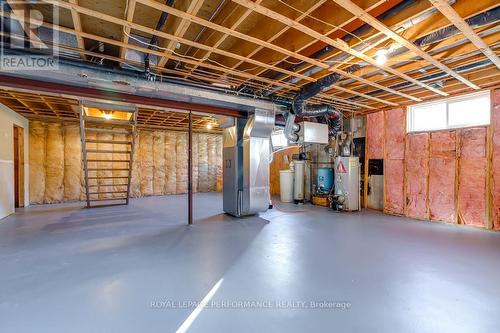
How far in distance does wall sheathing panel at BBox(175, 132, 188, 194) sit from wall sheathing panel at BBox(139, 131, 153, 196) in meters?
0.92

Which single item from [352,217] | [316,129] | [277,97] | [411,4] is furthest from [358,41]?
[352,217]

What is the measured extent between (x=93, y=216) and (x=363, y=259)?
→ 16.7ft

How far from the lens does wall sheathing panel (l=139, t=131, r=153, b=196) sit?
27.1 ft

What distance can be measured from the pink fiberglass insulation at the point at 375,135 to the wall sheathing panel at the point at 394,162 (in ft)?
0.40

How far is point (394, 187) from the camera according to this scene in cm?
541

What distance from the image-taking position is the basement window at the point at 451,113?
426 cm

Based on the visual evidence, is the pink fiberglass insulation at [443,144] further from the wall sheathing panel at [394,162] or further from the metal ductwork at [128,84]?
the metal ductwork at [128,84]

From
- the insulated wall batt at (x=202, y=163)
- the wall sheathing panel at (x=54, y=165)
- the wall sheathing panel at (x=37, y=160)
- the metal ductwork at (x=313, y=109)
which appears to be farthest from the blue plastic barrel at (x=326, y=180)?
the wall sheathing panel at (x=37, y=160)

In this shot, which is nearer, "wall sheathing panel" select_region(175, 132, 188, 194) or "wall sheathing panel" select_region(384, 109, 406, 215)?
"wall sheathing panel" select_region(384, 109, 406, 215)

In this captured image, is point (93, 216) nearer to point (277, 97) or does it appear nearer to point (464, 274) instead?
point (277, 97)

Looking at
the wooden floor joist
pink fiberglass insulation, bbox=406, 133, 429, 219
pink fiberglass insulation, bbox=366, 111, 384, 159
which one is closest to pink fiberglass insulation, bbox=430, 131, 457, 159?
pink fiberglass insulation, bbox=406, 133, 429, 219

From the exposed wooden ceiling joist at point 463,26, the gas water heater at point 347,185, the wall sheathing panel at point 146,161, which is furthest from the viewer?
the wall sheathing panel at point 146,161

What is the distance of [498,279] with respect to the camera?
232cm

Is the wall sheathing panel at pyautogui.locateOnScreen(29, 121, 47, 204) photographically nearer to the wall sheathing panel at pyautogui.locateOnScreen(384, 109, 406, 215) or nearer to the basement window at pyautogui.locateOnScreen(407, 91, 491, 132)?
the wall sheathing panel at pyautogui.locateOnScreen(384, 109, 406, 215)
